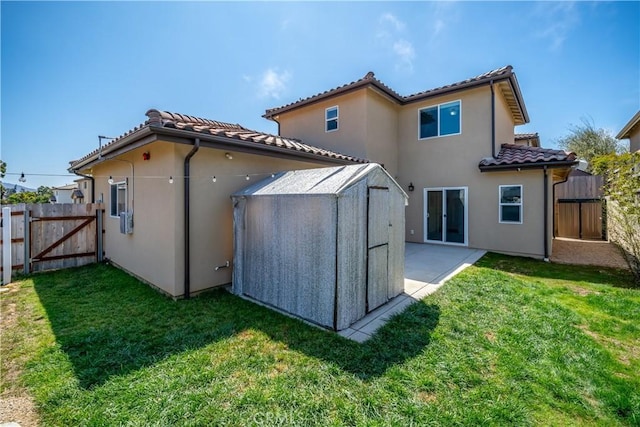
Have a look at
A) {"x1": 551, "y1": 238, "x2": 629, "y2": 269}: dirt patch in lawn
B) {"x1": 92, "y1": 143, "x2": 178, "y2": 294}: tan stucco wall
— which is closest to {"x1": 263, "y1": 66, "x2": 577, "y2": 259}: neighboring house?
{"x1": 551, "y1": 238, "x2": 629, "y2": 269}: dirt patch in lawn

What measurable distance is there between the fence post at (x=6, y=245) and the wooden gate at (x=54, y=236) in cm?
54

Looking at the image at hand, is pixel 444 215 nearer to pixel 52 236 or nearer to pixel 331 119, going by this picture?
pixel 331 119

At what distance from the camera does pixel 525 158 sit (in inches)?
372

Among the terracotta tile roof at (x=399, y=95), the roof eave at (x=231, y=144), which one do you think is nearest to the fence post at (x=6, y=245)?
the roof eave at (x=231, y=144)

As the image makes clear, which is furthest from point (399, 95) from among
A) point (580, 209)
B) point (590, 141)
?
point (590, 141)

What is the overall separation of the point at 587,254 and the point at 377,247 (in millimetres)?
10285

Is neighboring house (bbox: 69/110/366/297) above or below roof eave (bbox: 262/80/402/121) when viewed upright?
below

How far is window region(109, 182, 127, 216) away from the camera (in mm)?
8016

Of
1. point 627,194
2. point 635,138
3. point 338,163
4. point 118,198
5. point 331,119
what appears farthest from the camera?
point 635,138

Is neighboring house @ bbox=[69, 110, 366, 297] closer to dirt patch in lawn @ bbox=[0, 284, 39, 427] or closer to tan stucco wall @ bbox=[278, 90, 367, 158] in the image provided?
dirt patch in lawn @ bbox=[0, 284, 39, 427]

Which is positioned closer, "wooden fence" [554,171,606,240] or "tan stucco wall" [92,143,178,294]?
"tan stucco wall" [92,143,178,294]

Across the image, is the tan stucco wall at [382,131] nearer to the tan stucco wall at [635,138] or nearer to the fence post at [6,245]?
the fence post at [6,245]

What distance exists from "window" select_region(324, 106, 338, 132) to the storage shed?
252 inches

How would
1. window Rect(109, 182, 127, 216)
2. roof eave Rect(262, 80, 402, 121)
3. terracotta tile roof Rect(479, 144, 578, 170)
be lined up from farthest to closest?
roof eave Rect(262, 80, 402, 121) < terracotta tile roof Rect(479, 144, 578, 170) < window Rect(109, 182, 127, 216)
